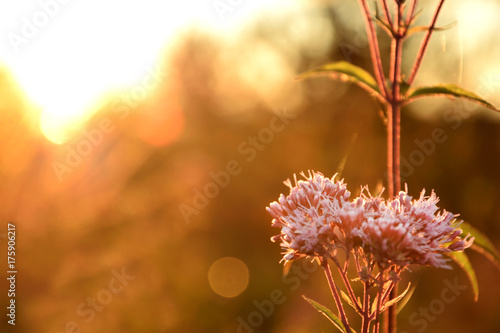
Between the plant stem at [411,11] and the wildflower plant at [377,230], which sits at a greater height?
the plant stem at [411,11]

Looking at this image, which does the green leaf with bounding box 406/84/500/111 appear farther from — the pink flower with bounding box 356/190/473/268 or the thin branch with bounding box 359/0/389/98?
the pink flower with bounding box 356/190/473/268

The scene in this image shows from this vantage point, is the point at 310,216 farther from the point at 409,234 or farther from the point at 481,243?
the point at 481,243

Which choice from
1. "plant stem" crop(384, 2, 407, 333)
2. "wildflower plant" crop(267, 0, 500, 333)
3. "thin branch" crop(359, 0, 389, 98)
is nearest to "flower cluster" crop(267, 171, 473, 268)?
"wildflower plant" crop(267, 0, 500, 333)

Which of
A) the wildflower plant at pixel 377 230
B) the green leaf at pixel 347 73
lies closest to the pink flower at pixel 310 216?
the wildflower plant at pixel 377 230

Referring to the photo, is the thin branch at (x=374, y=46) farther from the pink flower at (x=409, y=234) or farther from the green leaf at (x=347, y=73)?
the pink flower at (x=409, y=234)

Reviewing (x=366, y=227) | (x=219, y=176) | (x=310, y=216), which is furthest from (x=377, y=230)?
(x=219, y=176)
